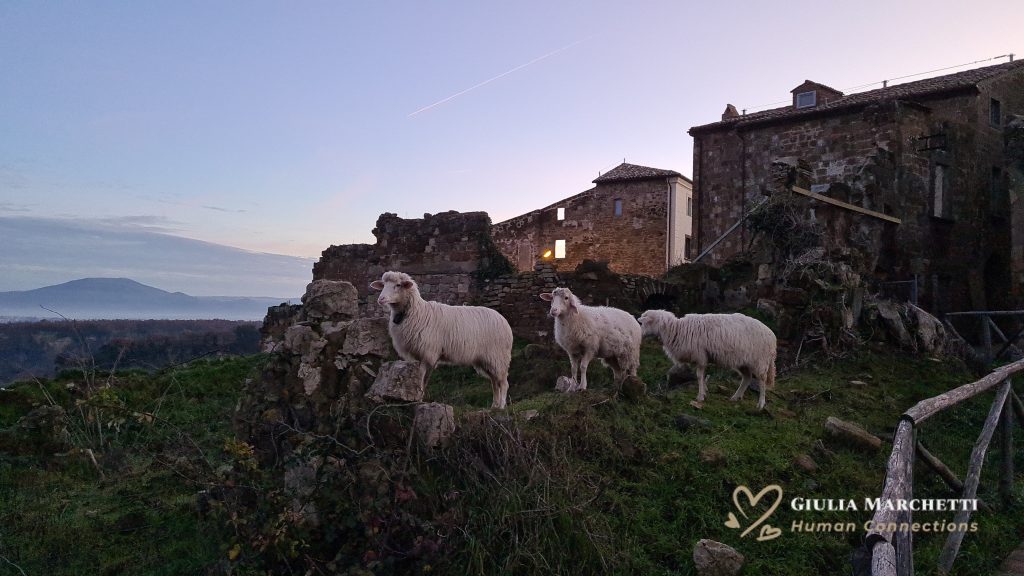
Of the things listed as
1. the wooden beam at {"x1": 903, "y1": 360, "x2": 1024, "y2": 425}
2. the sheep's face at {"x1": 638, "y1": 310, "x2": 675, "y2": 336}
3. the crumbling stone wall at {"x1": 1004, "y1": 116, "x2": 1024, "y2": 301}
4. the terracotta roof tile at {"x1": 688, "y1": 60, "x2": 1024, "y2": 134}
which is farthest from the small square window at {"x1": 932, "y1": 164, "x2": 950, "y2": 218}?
the wooden beam at {"x1": 903, "y1": 360, "x2": 1024, "y2": 425}

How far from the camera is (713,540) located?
5051 mm

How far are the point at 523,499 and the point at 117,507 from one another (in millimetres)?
4618

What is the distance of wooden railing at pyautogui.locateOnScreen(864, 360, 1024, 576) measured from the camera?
352 centimetres

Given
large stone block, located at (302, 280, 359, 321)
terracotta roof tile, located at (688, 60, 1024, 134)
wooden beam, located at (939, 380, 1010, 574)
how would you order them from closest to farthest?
wooden beam, located at (939, 380, 1010, 574) → large stone block, located at (302, 280, 359, 321) → terracotta roof tile, located at (688, 60, 1024, 134)

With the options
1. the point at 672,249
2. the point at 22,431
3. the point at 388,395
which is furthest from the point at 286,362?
the point at 672,249

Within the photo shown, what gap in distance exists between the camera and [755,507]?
5719 mm

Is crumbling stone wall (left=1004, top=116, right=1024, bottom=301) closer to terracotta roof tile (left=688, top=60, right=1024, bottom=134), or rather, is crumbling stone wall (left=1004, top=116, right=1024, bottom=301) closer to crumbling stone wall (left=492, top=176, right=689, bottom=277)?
terracotta roof tile (left=688, top=60, right=1024, bottom=134)

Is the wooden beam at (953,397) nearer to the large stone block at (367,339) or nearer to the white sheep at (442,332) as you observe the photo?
the white sheep at (442,332)

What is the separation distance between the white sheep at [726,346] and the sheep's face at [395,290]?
13.7ft

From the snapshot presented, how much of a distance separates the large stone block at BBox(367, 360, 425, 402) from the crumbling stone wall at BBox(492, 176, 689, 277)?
24.3m

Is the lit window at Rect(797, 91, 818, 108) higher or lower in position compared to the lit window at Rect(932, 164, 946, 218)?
higher

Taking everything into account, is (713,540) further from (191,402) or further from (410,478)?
(191,402)

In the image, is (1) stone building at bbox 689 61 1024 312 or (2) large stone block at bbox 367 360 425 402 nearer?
(2) large stone block at bbox 367 360 425 402

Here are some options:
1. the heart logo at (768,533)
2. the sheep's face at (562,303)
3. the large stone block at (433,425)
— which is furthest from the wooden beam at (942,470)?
the sheep's face at (562,303)
